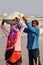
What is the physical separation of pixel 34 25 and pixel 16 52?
4.43ft

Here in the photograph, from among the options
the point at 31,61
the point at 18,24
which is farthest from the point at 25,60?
the point at 18,24

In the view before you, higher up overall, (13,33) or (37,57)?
(13,33)

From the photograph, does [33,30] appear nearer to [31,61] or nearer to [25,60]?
[31,61]

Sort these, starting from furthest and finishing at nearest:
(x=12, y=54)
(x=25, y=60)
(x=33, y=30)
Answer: (x=25, y=60) → (x=33, y=30) → (x=12, y=54)

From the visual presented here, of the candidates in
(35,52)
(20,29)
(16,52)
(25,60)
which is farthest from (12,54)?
(25,60)

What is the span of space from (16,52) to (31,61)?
1.46 metres

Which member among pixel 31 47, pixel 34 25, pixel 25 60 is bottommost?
pixel 25 60

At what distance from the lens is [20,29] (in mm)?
7840

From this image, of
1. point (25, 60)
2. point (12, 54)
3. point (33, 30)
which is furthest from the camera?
point (25, 60)

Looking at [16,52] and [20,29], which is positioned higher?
[20,29]

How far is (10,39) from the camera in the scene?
7602 millimetres

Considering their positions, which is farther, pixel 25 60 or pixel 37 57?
pixel 25 60

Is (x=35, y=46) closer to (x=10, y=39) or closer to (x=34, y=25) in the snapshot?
(x=34, y=25)

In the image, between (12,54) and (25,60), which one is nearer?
(12,54)
